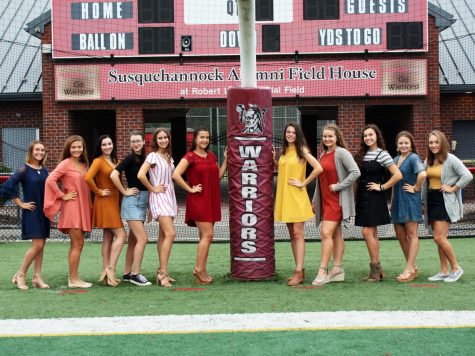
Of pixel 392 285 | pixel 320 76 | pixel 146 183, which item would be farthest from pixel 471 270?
pixel 320 76

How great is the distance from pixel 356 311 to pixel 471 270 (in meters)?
2.96

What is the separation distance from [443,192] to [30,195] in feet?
14.0

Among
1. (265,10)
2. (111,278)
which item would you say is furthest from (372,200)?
(265,10)

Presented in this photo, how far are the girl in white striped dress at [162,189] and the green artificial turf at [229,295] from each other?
42cm

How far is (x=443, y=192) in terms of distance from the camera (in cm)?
746

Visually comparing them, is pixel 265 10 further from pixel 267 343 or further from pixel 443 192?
pixel 267 343

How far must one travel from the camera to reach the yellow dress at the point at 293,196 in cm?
751

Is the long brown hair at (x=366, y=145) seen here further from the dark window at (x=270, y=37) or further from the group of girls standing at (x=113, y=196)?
the dark window at (x=270, y=37)

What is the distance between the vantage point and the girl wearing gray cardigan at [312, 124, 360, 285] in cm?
738

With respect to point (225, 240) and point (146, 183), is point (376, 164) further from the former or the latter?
point (225, 240)

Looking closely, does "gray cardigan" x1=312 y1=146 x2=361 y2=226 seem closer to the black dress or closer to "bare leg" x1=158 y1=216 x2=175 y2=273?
the black dress

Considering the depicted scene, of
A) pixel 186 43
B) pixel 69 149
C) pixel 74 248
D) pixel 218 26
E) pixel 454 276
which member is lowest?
pixel 454 276

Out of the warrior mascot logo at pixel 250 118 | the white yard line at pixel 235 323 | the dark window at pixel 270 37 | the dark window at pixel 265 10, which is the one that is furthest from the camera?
the dark window at pixel 270 37

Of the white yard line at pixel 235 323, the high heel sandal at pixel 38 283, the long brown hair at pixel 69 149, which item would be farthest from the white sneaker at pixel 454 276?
the high heel sandal at pixel 38 283
